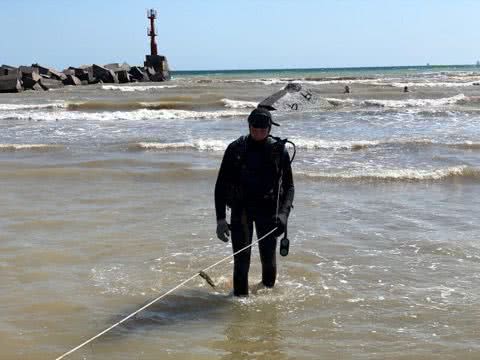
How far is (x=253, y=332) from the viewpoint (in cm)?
455

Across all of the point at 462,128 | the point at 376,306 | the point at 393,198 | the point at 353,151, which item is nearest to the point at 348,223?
the point at 393,198

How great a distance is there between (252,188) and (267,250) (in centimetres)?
56

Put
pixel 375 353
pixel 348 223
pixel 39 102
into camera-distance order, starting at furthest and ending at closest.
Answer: pixel 39 102 → pixel 348 223 → pixel 375 353

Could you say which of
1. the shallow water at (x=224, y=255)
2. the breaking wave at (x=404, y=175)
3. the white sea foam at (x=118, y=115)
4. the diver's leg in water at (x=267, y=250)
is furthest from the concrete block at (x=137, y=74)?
the diver's leg in water at (x=267, y=250)

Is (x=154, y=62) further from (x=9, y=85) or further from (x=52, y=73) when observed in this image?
(x=9, y=85)

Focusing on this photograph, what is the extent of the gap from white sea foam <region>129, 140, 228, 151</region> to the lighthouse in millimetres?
44785

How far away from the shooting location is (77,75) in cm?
4922

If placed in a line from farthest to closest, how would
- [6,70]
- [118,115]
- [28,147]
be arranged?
[6,70], [118,115], [28,147]

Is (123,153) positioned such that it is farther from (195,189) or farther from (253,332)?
(253,332)

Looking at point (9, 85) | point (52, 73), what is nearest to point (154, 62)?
point (52, 73)

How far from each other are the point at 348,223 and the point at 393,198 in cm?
171

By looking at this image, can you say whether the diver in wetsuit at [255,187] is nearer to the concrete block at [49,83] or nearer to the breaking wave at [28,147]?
the breaking wave at [28,147]

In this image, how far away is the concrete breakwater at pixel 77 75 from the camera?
40.0 m

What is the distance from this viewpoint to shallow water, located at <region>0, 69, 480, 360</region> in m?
4.43
